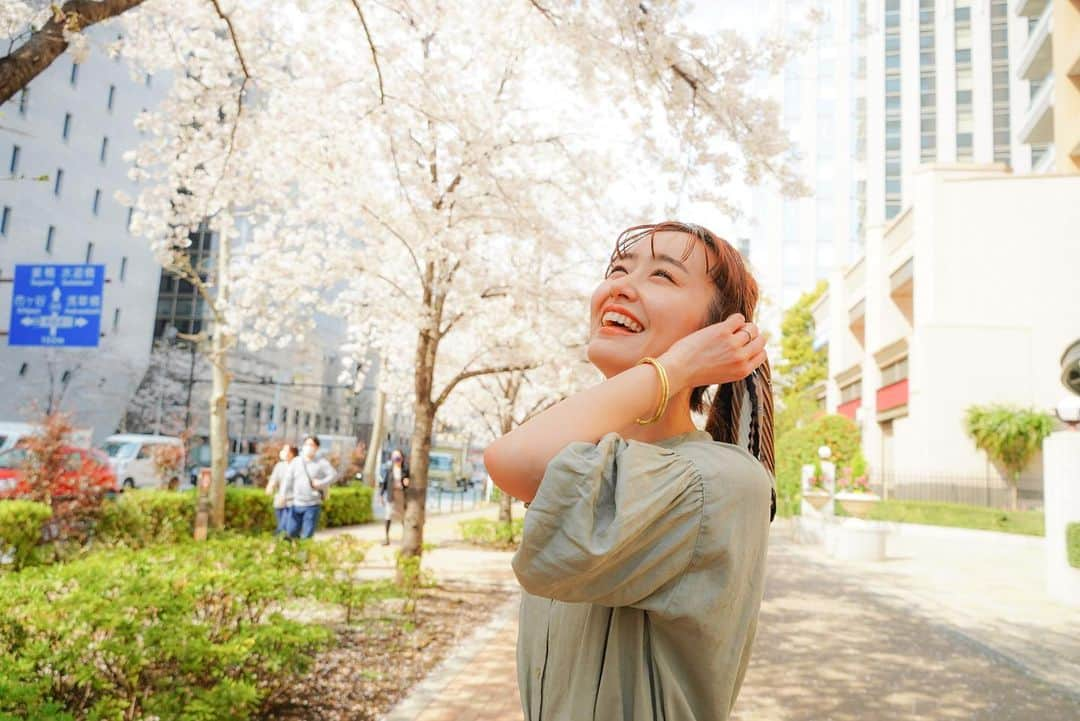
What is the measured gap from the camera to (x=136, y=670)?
132 inches

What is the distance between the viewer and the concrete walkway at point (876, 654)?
16.2ft

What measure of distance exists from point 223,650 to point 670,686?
3.16 metres

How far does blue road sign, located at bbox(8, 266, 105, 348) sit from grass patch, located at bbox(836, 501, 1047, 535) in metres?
19.1

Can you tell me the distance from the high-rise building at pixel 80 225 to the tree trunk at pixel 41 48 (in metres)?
28.4

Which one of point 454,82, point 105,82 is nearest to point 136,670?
point 454,82

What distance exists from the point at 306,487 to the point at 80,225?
2951 cm

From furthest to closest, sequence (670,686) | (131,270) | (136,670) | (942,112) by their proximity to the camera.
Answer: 1. (942,112)
2. (131,270)
3. (136,670)
4. (670,686)

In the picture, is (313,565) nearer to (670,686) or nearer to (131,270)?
(670,686)

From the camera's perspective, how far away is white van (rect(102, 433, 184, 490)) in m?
22.6

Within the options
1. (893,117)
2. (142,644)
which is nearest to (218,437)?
(142,644)

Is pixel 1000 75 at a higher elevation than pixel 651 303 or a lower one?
higher

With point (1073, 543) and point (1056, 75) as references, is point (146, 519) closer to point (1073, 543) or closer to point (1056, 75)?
point (1073, 543)

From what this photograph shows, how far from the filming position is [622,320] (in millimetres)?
1296

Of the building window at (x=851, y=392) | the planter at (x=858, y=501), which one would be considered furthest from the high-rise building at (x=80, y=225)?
the building window at (x=851, y=392)
